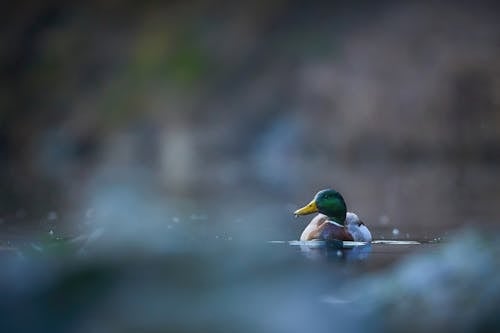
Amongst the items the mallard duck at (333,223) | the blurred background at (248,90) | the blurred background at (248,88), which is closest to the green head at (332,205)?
the mallard duck at (333,223)

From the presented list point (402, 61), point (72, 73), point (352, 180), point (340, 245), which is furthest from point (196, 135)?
point (340, 245)

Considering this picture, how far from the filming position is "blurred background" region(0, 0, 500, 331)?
979 inches

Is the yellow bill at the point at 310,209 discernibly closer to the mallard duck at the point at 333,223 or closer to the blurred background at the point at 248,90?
the mallard duck at the point at 333,223

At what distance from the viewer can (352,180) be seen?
64.4ft

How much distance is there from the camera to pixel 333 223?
1050 centimetres

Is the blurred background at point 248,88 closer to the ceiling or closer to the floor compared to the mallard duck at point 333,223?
closer to the ceiling

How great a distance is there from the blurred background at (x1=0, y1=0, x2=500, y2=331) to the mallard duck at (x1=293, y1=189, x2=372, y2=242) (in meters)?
9.78

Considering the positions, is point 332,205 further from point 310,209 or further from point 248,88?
point 248,88

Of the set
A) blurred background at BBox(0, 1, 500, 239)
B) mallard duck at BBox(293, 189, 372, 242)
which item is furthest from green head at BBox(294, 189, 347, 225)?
blurred background at BBox(0, 1, 500, 239)

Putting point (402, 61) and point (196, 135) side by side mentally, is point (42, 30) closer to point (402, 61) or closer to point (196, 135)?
point (196, 135)

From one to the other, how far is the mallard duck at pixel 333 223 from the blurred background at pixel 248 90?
32.1 feet

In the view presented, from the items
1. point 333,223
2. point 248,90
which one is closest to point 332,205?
point 333,223

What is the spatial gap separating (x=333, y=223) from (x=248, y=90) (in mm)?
17256

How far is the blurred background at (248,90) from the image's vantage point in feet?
81.6
